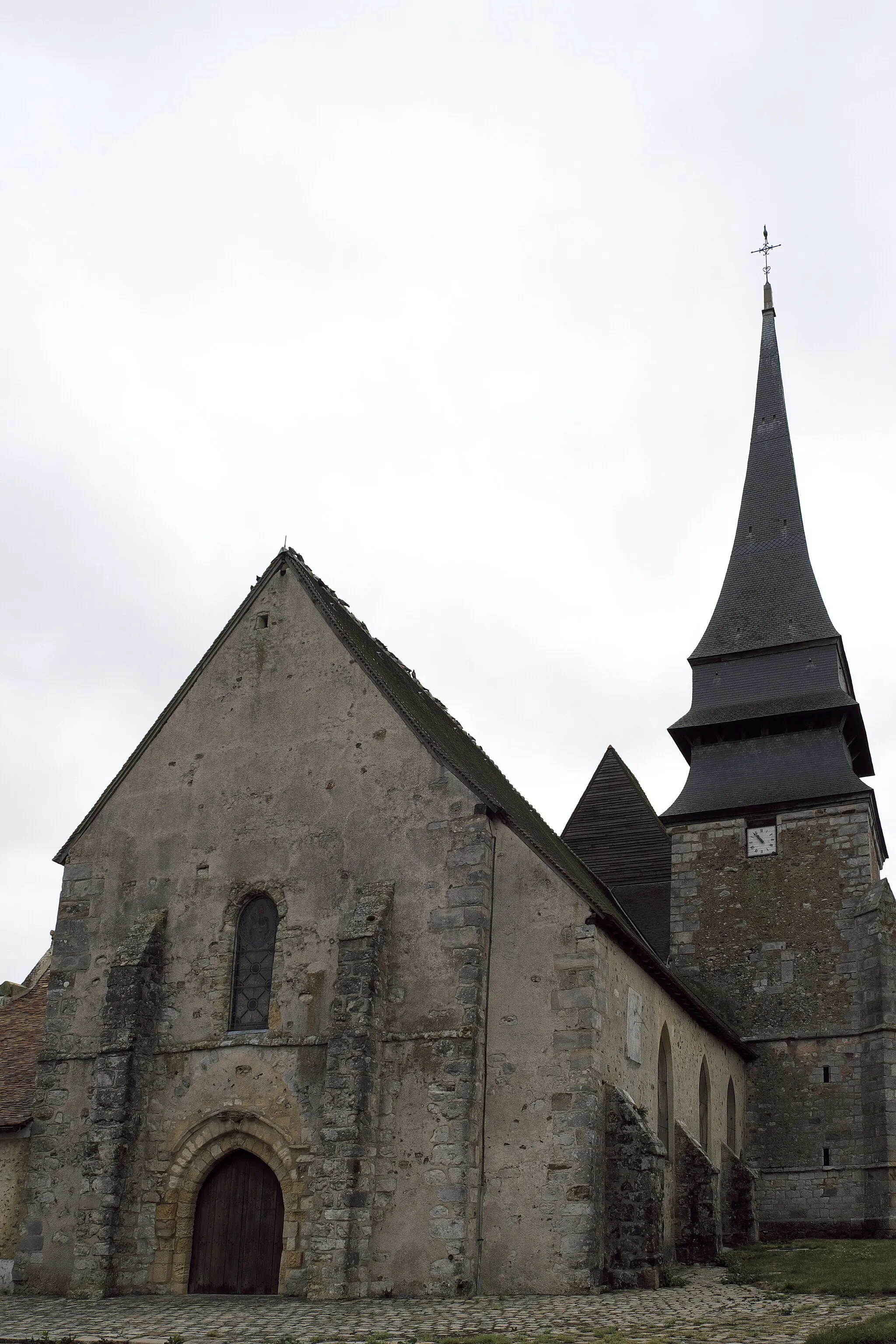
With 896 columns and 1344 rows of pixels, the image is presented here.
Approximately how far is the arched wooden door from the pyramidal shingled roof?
16.5 metres

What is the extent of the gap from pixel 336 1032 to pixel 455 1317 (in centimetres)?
366

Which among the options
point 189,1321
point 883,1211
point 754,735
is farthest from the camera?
point 754,735

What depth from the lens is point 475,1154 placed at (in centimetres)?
1463

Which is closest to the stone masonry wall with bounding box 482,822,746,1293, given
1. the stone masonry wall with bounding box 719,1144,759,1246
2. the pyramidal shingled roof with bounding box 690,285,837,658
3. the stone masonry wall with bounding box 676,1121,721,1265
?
the stone masonry wall with bounding box 676,1121,721,1265

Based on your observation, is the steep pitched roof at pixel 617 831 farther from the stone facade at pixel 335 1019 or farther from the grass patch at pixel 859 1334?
the grass patch at pixel 859 1334

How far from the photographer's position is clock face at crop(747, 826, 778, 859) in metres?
25.8

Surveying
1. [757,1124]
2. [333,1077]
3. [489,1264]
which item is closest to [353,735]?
[333,1077]

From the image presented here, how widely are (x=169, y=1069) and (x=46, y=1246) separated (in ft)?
8.53

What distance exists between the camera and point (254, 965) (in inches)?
655

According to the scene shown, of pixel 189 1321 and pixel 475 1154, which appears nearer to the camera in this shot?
pixel 189 1321

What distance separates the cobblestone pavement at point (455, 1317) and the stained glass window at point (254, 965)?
3.18m

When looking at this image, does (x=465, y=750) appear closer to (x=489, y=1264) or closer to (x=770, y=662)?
(x=489, y=1264)

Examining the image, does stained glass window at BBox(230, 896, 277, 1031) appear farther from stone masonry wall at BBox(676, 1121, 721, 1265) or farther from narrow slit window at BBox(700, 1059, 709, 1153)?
narrow slit window at BBox(700, 1059, 709, 1153)

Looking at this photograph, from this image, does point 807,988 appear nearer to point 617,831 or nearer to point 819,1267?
point 617,831
